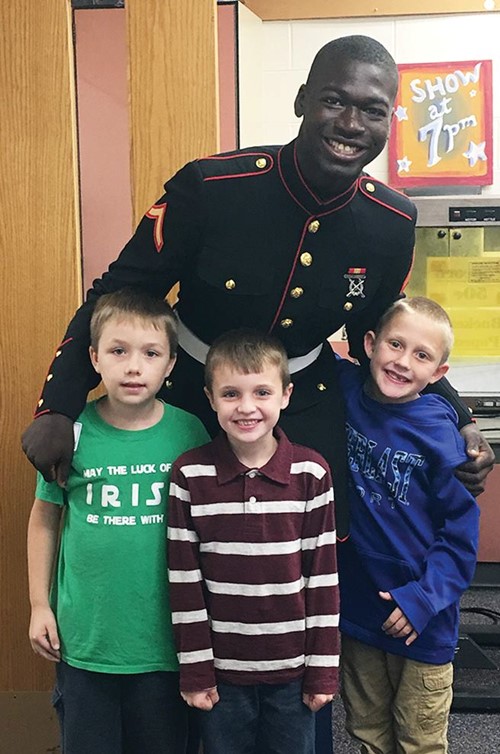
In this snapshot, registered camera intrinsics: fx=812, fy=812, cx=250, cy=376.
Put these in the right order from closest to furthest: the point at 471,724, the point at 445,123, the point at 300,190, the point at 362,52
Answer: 1. the point at 362,52
2. the point at 300,190
3. the point at 471,724
4. the point at 445,123

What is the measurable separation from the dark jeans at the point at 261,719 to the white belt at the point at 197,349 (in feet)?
1.78

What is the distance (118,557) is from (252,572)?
0.21 meters

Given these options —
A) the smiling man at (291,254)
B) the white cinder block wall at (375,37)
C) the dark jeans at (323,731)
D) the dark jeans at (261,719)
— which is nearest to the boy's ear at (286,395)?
the smiling man at (291,254)

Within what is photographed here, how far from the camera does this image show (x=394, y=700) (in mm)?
1541

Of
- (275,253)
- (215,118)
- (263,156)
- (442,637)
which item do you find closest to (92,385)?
(275,253)

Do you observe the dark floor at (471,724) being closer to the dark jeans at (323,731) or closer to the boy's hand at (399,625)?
the dark jeans at (323,731)

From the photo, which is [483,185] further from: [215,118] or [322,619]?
[322,619]

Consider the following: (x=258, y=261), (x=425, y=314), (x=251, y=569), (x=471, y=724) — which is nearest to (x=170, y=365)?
(x=258, y=261)

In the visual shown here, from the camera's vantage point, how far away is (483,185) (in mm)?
3047

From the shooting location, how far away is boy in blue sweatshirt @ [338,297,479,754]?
142 cm

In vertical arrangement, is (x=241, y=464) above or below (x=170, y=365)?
below

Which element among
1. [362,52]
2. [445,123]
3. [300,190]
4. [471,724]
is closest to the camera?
[362,52]

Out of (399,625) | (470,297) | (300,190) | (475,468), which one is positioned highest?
(300,190)

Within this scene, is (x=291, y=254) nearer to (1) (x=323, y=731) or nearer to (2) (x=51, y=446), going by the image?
(2) (x=51, y=446)
